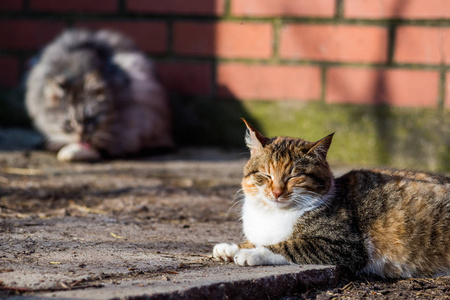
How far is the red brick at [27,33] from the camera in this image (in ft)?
14.2

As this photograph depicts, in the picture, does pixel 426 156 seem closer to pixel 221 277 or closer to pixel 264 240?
pixel 264 240

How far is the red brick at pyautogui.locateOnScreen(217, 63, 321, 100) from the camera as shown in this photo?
12.7 feet

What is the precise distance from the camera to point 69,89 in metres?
3.88

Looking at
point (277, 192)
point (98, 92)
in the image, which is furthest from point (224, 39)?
Result: point (277, 192)

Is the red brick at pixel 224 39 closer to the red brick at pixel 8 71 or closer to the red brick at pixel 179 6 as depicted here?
the red brick at pixel 179 6

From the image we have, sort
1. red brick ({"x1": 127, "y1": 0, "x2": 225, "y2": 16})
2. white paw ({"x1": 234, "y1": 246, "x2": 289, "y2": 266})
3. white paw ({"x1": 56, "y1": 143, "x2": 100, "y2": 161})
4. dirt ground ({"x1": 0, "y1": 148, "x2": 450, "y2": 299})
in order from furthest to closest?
red brick ({"x1": 127, "y1": 0, "x2": 225, "y2": 16})
white paw ({"x1": 56, "y1": 143, "x2": 100, "y2": 161})
white paw ({"x1": 234, "y1": 246, "x2": 289, "y2": 266})
dirt ground ({"x1": 0, "y1": 148, "x2": 450, "y2": 299})

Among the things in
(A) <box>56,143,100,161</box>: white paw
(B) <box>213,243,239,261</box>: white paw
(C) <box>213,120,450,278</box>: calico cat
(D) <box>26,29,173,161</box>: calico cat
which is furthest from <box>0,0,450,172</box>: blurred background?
(B) <box>213,243,239,261</box>: white paw

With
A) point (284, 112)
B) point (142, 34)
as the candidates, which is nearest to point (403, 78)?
point (284, 112)

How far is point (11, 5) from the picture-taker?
4285mm

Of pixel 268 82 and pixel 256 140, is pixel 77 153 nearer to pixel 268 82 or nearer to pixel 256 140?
pixel 268 82

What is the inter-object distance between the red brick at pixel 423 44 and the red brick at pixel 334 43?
0.36 ft

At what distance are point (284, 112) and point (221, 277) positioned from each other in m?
2.35

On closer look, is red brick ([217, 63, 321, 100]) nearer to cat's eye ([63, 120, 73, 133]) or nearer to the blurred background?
the blurred background

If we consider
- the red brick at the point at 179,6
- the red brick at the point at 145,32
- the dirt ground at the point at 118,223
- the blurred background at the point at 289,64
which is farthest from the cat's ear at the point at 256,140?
the red brick at the point at 145,32
